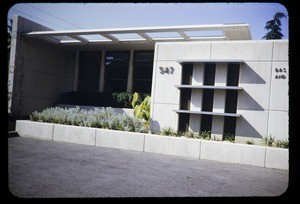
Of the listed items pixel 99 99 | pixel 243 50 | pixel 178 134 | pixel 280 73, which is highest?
pixel 243 50

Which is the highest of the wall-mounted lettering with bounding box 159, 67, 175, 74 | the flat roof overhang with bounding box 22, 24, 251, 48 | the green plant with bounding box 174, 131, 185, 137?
the flat roof overhang with bounding box 22, 24, 251, 48

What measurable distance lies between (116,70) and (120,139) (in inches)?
342

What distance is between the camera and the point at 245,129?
873cm

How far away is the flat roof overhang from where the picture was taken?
10.3 meters

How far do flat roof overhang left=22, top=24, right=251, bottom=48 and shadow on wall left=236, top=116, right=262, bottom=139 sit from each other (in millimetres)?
4130

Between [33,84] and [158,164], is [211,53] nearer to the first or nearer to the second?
[158,164]

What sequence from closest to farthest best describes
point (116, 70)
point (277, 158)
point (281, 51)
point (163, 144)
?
point (277, 158)
point (163, 144)
point (281, 51)
point (116, 70)

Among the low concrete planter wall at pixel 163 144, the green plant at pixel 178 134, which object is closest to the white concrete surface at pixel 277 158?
the low concrete planter wall at pixel 163 144

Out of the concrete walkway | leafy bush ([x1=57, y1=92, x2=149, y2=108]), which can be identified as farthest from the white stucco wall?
leafy bush ([x1=57, y1=92, x2=149, y2=108])

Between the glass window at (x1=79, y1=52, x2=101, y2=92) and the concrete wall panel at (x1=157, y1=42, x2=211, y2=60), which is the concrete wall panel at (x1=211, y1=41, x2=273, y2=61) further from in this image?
the glass window at (x1=79, y1=52, x2=101, y2=92)

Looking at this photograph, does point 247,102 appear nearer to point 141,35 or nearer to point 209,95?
point 209,95

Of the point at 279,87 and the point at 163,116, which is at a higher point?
the point at 279,87

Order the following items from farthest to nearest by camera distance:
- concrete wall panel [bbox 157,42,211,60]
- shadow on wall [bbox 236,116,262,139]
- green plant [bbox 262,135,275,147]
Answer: concrete wall panel [bbox 157,42,211,60] → shadow on wall [bbox 236,116,262,139] → green plant [bbox 262,135,275,147]

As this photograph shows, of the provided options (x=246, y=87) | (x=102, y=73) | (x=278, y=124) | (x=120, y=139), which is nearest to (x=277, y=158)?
(x=278, y=124)
